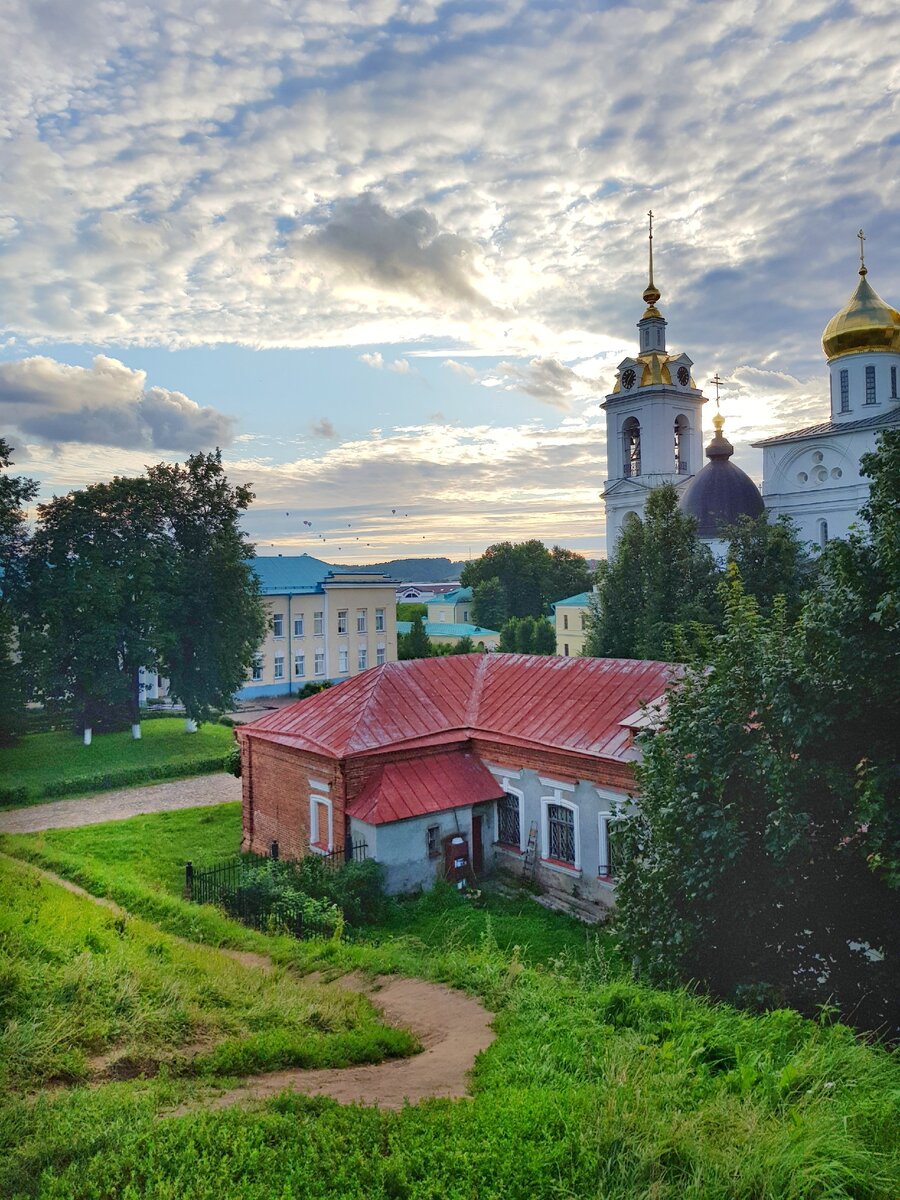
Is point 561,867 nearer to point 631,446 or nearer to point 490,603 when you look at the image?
point 631,446

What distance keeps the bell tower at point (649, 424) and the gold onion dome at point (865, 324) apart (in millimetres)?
8661

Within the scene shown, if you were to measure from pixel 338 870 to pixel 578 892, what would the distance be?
4.73 metres

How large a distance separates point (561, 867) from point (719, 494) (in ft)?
85.3

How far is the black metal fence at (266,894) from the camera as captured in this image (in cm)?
1327

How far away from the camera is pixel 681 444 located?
150ft

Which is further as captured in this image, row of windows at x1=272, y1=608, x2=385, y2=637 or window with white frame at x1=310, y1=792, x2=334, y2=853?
row of windows at x1=272, y1=608, x2=385, y2=637

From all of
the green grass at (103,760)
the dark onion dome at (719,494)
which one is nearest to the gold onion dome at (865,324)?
the dark onion dome at (719,494)

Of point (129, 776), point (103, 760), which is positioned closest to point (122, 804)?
point (129, 776)

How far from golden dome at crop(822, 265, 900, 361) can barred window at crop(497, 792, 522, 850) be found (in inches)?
1273

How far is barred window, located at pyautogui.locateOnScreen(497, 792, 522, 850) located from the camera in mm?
16781

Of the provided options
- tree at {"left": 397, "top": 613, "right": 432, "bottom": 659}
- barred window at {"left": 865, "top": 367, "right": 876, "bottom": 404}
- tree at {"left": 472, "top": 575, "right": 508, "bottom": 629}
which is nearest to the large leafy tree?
tree at {"left": 397, "top": 613, "right": 432, "bottom": 659}

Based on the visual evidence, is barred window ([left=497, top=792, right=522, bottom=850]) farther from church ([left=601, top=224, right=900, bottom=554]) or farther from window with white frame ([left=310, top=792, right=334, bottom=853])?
church ([left=601, top=224, right=900, bottom=554])

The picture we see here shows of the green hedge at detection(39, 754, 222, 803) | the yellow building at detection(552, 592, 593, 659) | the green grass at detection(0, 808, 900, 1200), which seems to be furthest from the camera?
the yellow building at detection(552, 592, 593, 659)

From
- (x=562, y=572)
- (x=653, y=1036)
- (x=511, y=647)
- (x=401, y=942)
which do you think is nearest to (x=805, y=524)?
(x=511, y=647)
